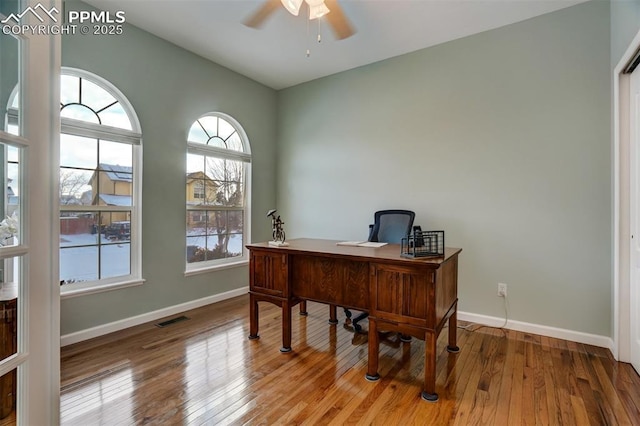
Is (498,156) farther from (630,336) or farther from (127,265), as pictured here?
(127,265)

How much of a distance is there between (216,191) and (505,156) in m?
3.24

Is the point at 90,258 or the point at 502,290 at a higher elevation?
the point at 90,258

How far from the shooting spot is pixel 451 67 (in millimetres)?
3264

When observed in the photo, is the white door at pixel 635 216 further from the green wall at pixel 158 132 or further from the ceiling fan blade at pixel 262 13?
the green wall at pixel 158 132

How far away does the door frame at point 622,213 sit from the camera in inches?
90.2

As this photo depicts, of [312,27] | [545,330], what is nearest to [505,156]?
[545,330]

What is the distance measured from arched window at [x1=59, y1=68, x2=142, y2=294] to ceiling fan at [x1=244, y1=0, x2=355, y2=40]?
1.57m

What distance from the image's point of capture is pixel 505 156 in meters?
2.99

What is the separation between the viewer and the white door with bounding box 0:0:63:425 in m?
0.97


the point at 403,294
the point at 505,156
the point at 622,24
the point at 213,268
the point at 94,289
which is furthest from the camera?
the point at 213,268

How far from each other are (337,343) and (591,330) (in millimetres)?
2157

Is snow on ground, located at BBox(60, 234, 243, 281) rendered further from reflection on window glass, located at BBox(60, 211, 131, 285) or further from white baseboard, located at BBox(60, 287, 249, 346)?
white baseboard, located at BBox(60, 287, 249, 346)

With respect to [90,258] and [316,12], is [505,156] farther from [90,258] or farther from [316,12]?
[90,258]

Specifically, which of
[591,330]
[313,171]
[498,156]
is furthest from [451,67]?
[591,330]
